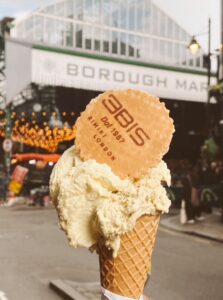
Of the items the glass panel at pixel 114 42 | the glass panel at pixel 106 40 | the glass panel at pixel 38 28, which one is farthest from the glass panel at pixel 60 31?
the glass panel at pixel 114 42

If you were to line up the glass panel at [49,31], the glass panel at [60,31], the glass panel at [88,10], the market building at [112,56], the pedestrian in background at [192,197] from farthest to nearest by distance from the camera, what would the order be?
the glass panel at [88,10] < the glass panel at [60,31] < the glass panel at [49,31] < the market building at [112,56] < the pedestrian in background at [192,197]

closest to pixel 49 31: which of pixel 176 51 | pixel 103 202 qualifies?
pixel 176 51

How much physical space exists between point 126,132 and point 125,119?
80 millimetres

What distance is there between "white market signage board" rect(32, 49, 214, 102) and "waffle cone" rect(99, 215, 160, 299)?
12.6 meters

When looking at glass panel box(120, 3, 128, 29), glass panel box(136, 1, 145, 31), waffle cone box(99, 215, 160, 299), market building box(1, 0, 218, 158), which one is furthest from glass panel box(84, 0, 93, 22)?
waffle cone box(99, 215, 160, 299)

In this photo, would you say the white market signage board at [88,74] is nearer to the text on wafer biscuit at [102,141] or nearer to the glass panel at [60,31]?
the text on wafer biscuit at [102,141]

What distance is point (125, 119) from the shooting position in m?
2.99

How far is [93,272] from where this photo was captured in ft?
28.1

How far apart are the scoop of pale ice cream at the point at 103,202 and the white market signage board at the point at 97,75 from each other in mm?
12542

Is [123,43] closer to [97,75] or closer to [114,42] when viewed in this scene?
[114,42]

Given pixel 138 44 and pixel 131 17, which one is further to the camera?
pixel 131 17

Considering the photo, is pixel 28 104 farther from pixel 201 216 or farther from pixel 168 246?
pixel 168 246

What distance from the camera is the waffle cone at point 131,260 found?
287cm

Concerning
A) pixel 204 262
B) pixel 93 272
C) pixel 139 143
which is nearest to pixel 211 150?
pixel 204 262
